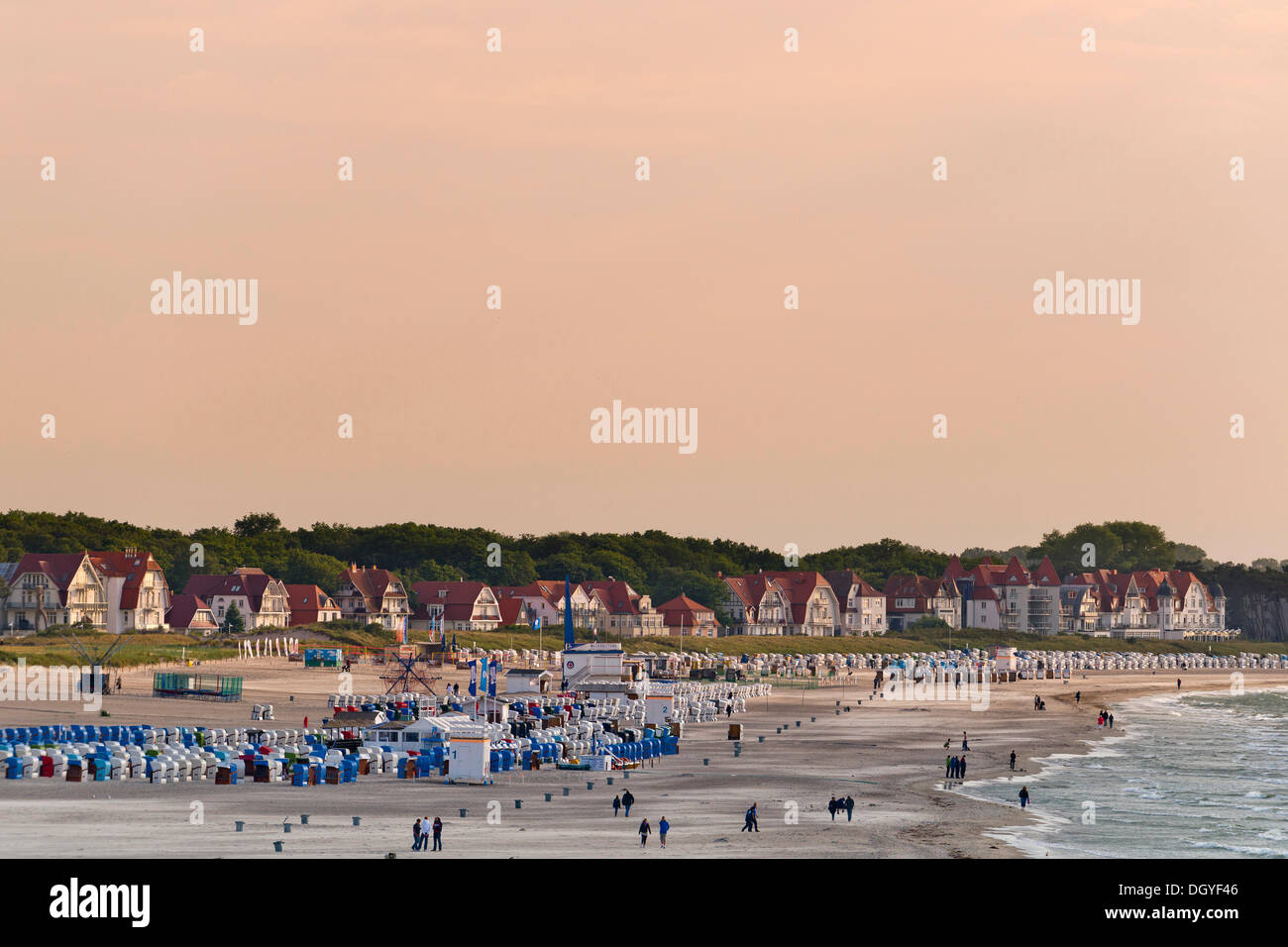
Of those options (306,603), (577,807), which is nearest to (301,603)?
(306,603)

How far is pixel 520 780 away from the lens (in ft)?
181

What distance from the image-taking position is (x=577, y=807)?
1884 inches

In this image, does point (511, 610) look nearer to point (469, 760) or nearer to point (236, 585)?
point (236, 585)

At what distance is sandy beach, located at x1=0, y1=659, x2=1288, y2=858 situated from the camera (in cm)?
3916

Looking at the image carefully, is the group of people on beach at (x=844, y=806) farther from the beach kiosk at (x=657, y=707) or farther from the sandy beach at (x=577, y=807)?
the beach kiosk at (x=657, y=707)

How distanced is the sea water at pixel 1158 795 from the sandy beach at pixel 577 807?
156cm

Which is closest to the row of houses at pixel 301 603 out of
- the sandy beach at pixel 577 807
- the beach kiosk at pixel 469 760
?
the sandy beach at pixel 577 807

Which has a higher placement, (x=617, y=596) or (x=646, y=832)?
(x=617, y=596)

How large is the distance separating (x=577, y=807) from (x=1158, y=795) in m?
21.9

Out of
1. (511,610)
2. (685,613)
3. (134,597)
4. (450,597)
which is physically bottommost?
(685,613)
